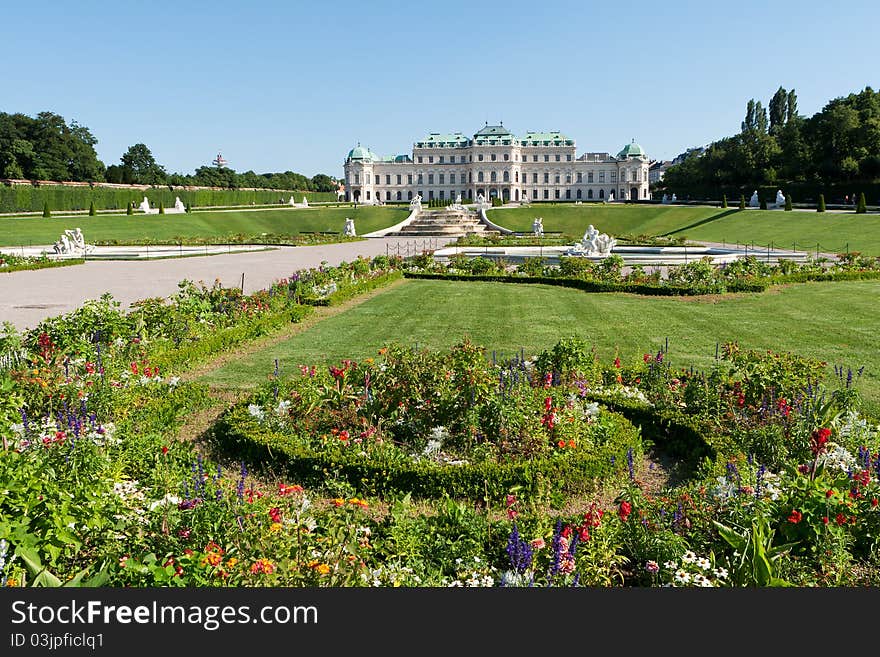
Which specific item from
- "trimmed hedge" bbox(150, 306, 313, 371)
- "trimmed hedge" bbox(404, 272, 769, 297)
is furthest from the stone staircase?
"trimmed hedge" bbox(150, 306, 313, 371)

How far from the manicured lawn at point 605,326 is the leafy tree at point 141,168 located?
77249 mm

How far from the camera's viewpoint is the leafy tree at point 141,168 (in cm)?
8550

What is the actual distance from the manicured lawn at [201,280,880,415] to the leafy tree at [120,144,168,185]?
7725 cm

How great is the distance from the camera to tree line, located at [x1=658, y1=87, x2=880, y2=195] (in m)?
55.6

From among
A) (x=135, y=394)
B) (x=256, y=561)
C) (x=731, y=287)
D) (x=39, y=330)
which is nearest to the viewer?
(x=256, y=561)

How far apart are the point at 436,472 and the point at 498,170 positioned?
427ft

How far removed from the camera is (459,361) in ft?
24.3

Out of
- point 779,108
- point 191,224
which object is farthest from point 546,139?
point 191,224

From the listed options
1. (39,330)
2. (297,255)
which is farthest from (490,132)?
(39,330)

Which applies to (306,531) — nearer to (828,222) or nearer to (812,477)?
(812,477)

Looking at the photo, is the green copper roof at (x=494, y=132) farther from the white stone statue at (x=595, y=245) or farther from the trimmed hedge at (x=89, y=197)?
the white stone statue at (x=595, y=245)

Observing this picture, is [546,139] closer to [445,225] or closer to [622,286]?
[445,225]

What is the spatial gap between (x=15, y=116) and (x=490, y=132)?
80.4 metres

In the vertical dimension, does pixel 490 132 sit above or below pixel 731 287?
above
